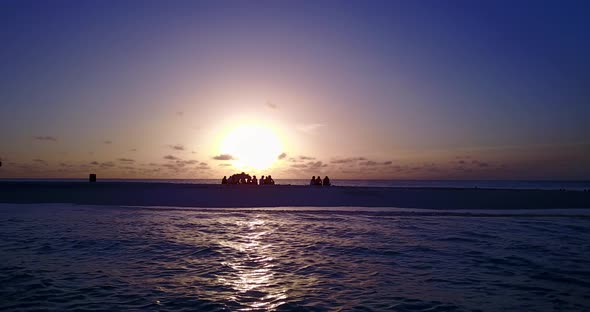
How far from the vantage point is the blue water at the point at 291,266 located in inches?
297

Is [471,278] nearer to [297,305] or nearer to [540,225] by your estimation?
[297,305]

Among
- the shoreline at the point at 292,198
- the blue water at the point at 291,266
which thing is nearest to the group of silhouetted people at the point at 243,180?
the shoreline at the point at 292,198

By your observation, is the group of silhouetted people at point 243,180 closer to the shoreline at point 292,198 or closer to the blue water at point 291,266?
the shoreline at point 292,198

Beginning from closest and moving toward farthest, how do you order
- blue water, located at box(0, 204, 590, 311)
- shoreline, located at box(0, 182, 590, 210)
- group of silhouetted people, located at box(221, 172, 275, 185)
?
1. blue water, located at box(0, 204, 590, 311)
2. shoreline, located at box(0, 182, 590, 210)
3. group of silhouetted people, located at box(221, 172, 275, 185)

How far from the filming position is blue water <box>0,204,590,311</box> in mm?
7539

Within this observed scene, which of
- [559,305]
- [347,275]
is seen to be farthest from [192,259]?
[559,305]

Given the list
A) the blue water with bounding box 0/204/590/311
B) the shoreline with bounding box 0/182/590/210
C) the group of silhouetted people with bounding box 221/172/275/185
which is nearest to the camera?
the blue water with bounding box 0/204/590/311

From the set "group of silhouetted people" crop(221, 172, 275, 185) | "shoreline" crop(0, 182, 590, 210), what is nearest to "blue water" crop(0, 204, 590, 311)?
"shoreline" crop(0, 182, 590, 210)

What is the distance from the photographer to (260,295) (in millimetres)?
7840

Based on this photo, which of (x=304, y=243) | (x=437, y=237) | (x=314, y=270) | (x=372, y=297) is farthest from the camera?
(x=437, y=237)

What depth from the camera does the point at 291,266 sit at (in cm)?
1022

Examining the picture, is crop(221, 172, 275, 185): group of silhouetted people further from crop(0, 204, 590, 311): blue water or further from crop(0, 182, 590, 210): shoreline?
crop(0, 204, 590, 311): blue water

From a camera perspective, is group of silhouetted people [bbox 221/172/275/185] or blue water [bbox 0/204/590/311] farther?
group of silhouetted people [bbox 221/172/275/185]

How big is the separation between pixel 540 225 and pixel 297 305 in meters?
15.6
